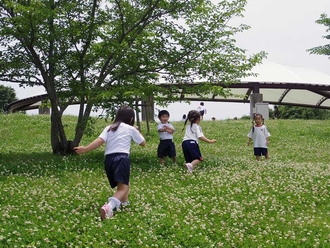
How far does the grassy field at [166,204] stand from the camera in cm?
672

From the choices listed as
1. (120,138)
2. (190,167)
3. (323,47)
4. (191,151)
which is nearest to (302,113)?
(323,47)

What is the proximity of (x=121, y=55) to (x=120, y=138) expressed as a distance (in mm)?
7164

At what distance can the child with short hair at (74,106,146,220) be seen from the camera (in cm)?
802

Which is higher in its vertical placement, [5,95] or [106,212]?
[5,95]

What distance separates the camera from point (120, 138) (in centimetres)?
831

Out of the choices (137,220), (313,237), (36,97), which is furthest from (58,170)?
(36,97)

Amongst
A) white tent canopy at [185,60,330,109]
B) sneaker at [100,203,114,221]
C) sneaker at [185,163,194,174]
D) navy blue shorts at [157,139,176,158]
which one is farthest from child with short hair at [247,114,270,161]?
white tent canopy at [185,60,330,109]

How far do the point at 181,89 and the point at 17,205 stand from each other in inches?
331

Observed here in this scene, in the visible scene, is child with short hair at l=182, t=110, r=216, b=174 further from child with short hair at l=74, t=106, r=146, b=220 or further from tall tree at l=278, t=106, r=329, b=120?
tall tree at l=278, t=106, r=329, b=120

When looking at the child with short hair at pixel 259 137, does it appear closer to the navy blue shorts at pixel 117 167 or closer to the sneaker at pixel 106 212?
the navy blue shorts at pixel 117 167

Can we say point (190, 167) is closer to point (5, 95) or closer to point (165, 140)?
point (165, 140)

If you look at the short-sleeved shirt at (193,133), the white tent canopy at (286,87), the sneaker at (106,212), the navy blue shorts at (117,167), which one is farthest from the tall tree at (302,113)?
the sneaker at (106,212)

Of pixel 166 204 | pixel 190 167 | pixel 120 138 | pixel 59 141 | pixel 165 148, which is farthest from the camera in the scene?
pixel 59 141

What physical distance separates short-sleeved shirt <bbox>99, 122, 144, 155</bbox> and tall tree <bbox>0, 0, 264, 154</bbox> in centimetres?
586
